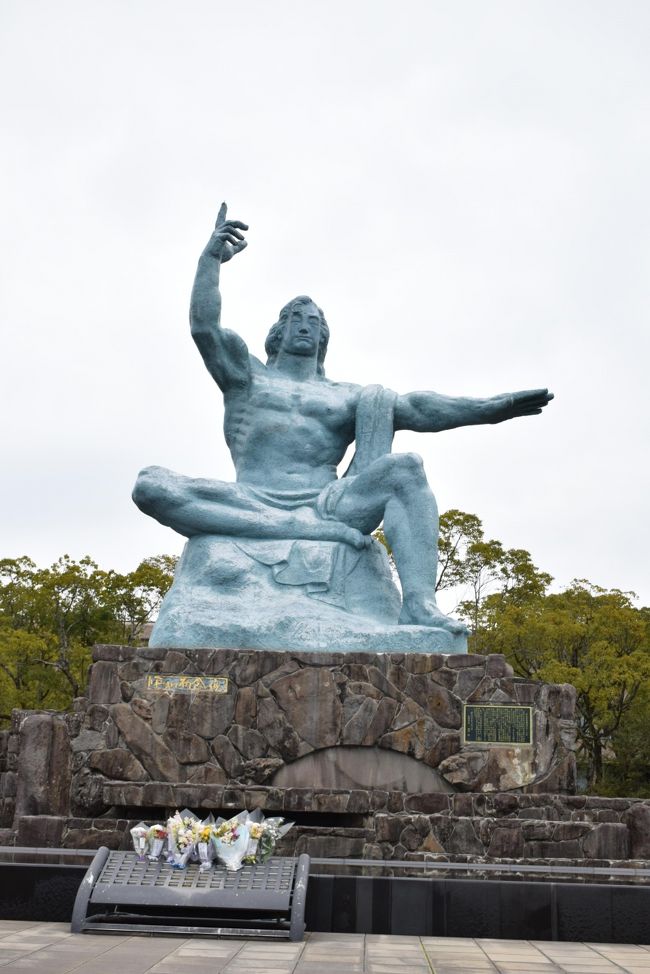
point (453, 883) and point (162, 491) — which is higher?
point (162, 491)

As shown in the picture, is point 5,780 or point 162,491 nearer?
point 162,491

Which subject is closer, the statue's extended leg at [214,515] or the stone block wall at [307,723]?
the stone block wall at [307,723]

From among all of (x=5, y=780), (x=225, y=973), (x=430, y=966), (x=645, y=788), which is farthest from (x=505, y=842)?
(x=645, y=788)

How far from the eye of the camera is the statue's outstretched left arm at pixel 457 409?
9.06 m

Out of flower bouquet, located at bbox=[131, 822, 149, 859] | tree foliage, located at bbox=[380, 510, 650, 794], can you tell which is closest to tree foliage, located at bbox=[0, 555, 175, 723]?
tree foliage, located at bbox=[380, 510, 650, 794]

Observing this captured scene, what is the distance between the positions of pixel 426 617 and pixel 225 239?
3.29 m

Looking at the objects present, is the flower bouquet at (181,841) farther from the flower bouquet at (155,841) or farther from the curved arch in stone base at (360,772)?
the curved arch in stone base at (360,772)

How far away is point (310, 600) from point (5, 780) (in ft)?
11.8

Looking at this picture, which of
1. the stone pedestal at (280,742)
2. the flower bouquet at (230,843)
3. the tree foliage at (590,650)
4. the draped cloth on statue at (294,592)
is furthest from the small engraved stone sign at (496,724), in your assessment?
the tree foliage at (590,650)

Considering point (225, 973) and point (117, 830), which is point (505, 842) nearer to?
point (117, 830)

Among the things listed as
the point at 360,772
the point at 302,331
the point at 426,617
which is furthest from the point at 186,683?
the point at 302,331

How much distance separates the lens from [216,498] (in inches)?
344

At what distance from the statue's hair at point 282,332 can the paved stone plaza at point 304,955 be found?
556 centimetres

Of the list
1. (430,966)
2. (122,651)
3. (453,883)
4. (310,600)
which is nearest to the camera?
(430,966)
